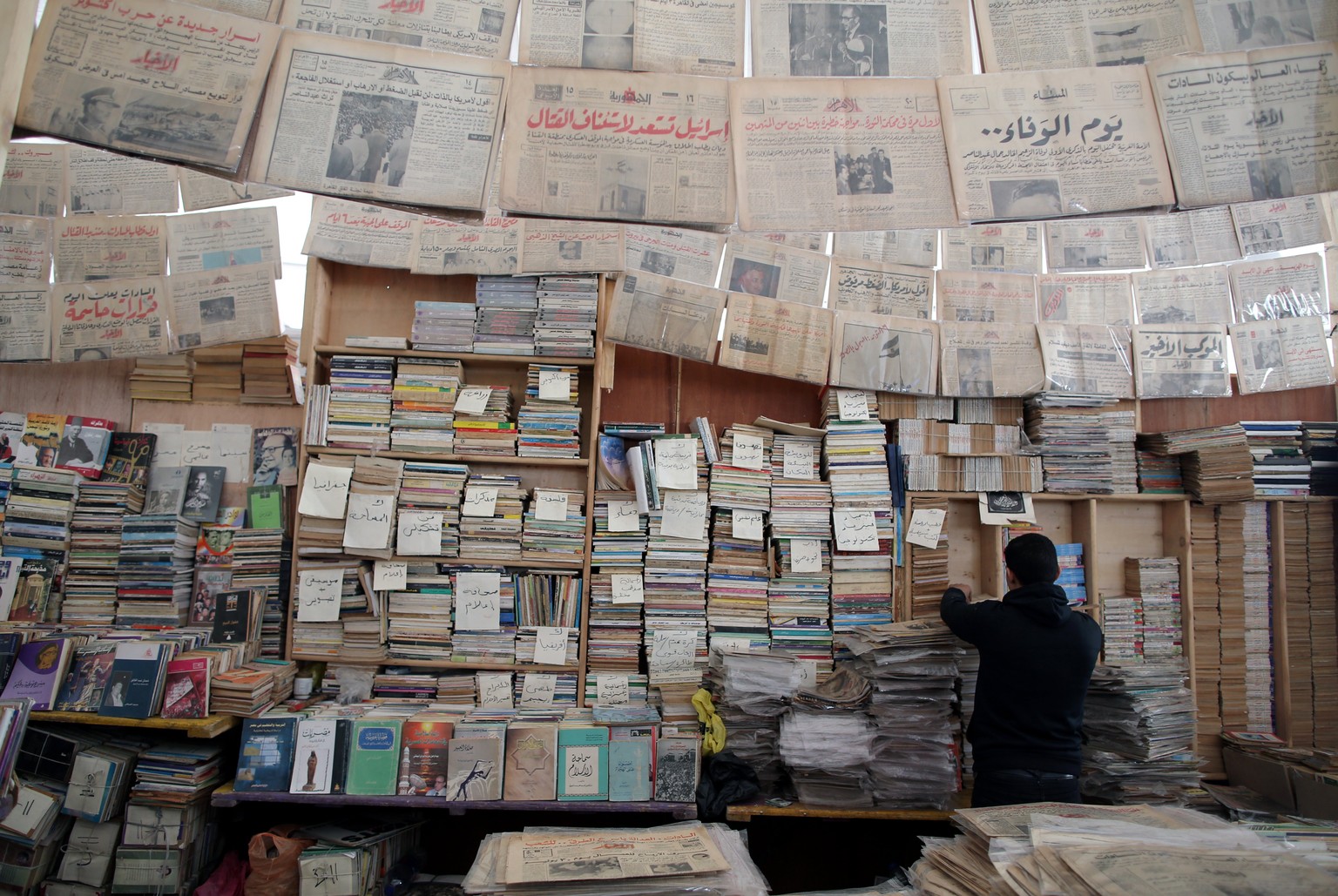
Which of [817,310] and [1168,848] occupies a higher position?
[817,310]

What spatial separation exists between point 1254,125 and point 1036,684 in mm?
1890

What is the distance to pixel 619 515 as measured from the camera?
4.02 m

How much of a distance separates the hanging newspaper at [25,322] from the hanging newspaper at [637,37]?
3425 millimetres

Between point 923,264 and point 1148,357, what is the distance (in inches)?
51.9

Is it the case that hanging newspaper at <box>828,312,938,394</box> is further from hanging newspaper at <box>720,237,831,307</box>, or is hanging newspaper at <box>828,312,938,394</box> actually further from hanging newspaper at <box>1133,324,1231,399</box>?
hanging newspaper at <box>1133,324,1231,399</box>

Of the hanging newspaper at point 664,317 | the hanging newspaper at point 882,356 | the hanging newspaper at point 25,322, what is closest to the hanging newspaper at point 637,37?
the hanging newspaper at point 664,317

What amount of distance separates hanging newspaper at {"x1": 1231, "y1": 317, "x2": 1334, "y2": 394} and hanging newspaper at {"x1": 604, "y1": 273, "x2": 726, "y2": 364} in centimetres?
291

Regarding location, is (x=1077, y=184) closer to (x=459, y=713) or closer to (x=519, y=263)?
(x=519, y=263)

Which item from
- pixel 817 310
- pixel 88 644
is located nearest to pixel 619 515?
pixel 817 310

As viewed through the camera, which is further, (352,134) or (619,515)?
(619,515)

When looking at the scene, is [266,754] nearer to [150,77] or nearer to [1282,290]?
[150,77]

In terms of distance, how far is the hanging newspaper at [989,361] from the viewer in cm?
413

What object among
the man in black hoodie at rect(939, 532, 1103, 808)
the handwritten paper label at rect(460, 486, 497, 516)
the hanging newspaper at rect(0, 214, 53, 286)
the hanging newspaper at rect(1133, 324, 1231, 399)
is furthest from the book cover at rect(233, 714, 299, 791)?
the hanging newspaper at rect(1133, 324, 1231, 399)

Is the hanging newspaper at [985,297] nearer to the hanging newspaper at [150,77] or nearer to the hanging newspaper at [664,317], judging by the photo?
the hanging newspaper at [664,317]
